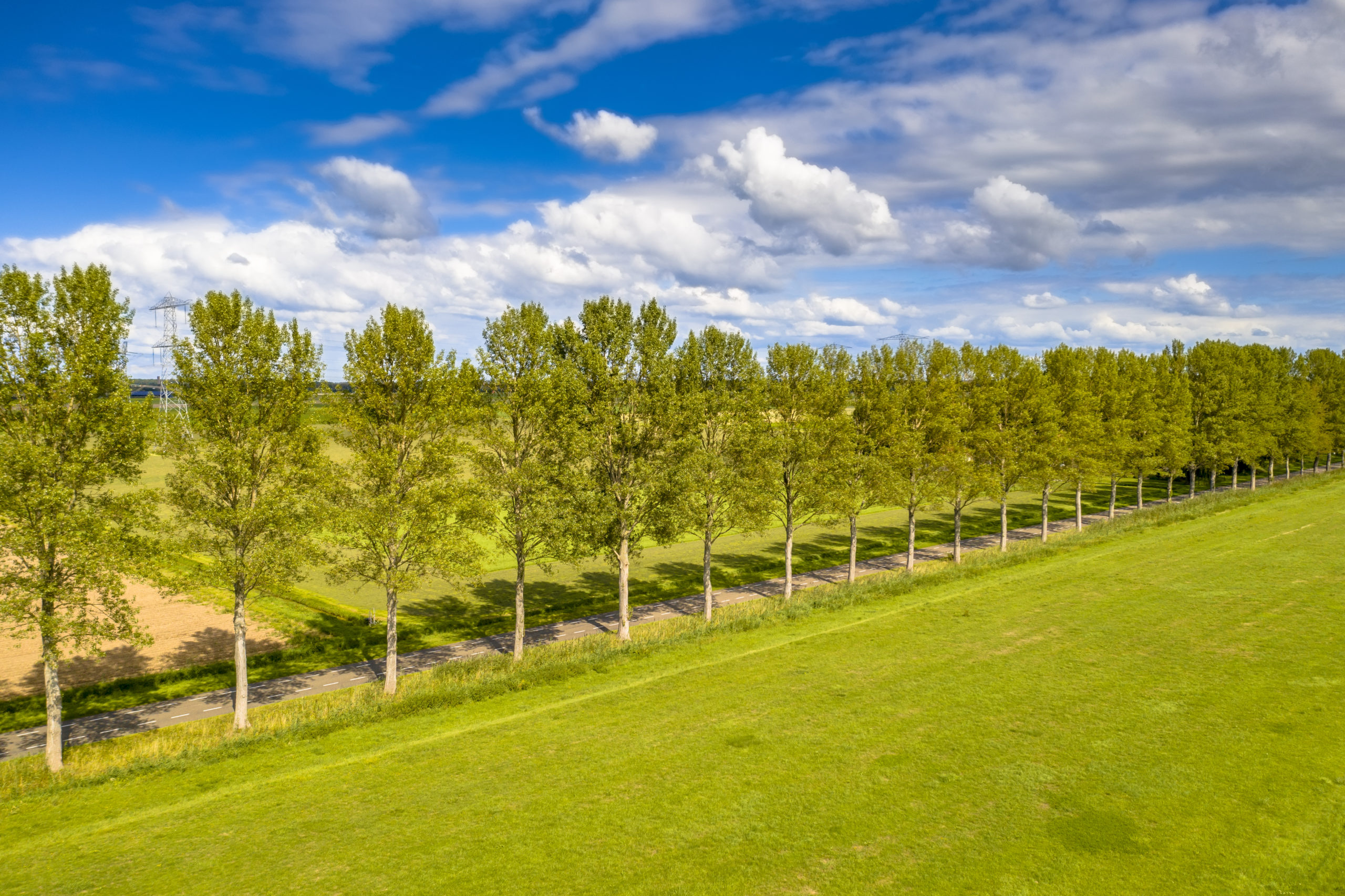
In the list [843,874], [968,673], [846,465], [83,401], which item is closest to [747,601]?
[846,465]

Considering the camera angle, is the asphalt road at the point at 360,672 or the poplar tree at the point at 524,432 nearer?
the asphalt road at the point at 360,672

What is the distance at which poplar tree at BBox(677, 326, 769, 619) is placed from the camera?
144ft

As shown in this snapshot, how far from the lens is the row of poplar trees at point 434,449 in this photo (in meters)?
25.0

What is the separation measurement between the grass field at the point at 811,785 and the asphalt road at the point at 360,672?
3462mm

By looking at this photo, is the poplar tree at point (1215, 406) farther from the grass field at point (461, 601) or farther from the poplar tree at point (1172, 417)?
the grass field at point (461, 601)

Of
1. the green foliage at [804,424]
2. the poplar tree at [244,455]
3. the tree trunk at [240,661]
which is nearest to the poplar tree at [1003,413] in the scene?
the green foliage at [804,424]

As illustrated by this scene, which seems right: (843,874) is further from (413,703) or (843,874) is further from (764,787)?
(413,703)

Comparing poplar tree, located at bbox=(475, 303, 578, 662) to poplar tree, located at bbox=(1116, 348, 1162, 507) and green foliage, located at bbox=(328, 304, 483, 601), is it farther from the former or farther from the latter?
poplar tree, located at bbox=(1116, 348, 1162, 507)

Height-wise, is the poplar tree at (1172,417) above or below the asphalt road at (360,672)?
above

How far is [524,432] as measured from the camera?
38906 mm

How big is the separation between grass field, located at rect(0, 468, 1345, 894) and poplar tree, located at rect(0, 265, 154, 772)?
614 centimetres

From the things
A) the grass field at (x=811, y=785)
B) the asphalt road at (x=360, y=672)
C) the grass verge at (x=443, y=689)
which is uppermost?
the grass field at (x=811, y=785)

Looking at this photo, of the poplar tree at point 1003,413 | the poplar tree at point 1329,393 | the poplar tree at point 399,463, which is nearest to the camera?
the poplar tree at point 399,463

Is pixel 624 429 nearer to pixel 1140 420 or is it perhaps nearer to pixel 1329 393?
pixel 1140 420
